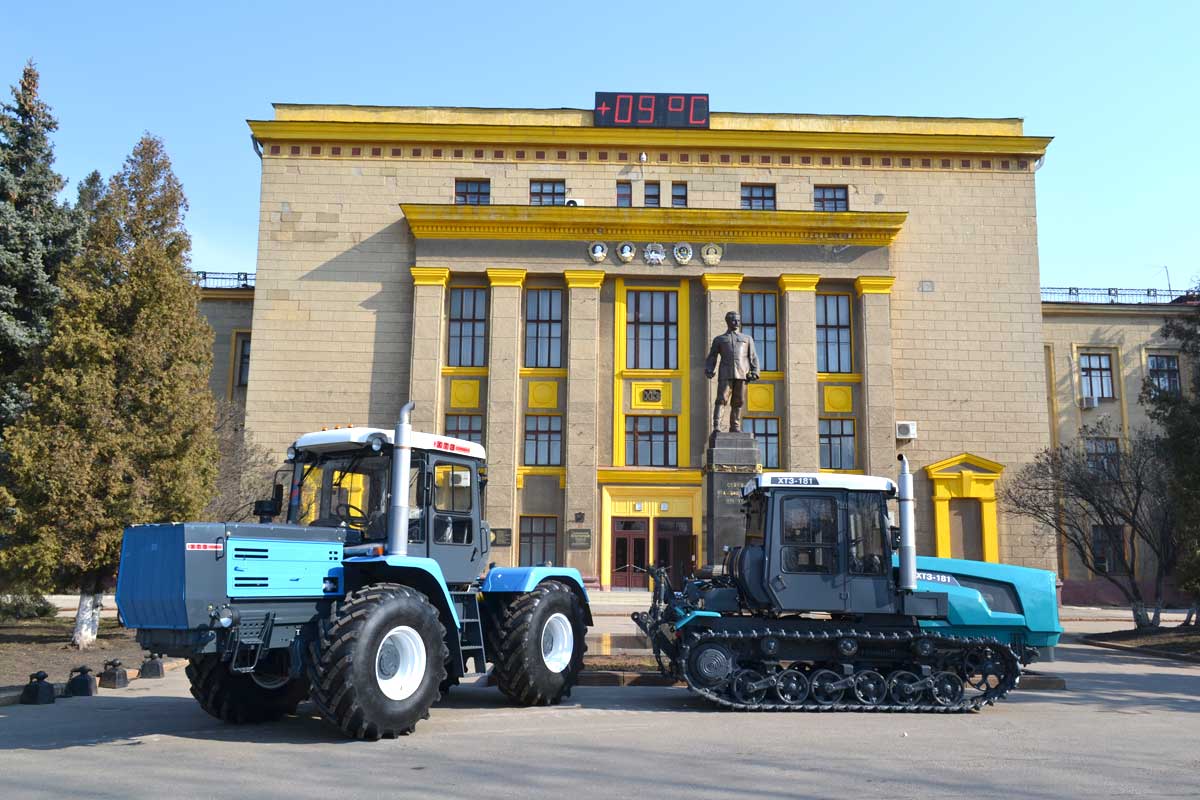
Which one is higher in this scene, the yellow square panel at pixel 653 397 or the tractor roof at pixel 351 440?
the yellow square panel at pixel 653 397

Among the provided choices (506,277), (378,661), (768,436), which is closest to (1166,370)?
(768,436)

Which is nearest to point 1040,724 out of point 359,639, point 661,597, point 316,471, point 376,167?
point 661,597

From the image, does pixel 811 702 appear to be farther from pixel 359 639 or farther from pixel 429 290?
pixel 429 290

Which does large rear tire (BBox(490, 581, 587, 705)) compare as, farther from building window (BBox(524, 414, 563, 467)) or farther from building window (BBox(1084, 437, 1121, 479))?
building window (BBox(524, 414, 563, 467))

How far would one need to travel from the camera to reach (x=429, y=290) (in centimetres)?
3256

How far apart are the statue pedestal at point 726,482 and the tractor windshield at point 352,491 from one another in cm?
742

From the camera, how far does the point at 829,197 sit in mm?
34438

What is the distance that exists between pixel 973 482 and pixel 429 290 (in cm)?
2067

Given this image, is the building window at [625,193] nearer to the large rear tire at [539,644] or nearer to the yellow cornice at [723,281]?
the yellow cornice at [723,281]

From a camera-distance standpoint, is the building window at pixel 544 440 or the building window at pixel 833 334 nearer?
the building window at pixel 544 440

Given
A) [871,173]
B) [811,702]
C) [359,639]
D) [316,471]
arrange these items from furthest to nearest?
[871,173]
[811,702]
[316,471]
[359,639]

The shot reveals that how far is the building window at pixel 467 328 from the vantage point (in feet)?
109

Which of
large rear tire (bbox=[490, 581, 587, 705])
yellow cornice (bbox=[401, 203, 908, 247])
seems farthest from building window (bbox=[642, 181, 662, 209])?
large rear tire (bbox=[490, 581, 587, 705])

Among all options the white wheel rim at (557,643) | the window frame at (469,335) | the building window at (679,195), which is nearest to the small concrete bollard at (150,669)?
the white wheel rim at (557,643)
